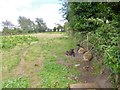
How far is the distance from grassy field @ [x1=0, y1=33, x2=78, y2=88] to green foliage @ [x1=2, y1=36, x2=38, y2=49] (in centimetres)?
2

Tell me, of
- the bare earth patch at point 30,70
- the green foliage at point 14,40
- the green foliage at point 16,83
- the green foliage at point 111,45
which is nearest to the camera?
the green foliage at point 111,45

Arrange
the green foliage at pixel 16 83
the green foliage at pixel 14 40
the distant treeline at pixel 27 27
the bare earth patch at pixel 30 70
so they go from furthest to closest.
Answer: the green foliage at pixel 14 40
the distant treeline at pixel 27 27
the bare earth patch at pixel 30 70
the green foliage at pixel 16 83

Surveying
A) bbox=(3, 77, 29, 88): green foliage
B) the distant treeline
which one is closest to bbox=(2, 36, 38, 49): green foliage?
the distant treeline

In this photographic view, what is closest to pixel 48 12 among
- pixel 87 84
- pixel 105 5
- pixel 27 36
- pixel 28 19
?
pixel 28 19

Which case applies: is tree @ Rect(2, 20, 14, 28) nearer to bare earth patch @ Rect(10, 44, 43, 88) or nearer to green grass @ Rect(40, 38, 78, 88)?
bare earth patch @ Rect(10, 44, 43, 88)

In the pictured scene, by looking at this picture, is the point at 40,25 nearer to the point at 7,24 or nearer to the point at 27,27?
the point at 27,27

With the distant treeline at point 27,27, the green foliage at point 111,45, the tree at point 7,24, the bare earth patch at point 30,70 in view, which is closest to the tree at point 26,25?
the distant treeline at point 27,27

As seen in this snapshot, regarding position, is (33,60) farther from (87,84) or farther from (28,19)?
(87,84)

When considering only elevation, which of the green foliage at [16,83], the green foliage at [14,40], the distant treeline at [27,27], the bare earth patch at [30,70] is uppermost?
the distant treeline at [27,27]

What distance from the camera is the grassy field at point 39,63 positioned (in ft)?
9.56

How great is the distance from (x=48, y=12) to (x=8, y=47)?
0.98 metres

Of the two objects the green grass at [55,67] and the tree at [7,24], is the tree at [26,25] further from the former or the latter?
the green grass at [55,67]

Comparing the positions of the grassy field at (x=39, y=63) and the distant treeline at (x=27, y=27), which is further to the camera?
the distant treeline at (x=27, y=27)

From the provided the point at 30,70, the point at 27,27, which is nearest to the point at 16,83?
the point at 30,70
